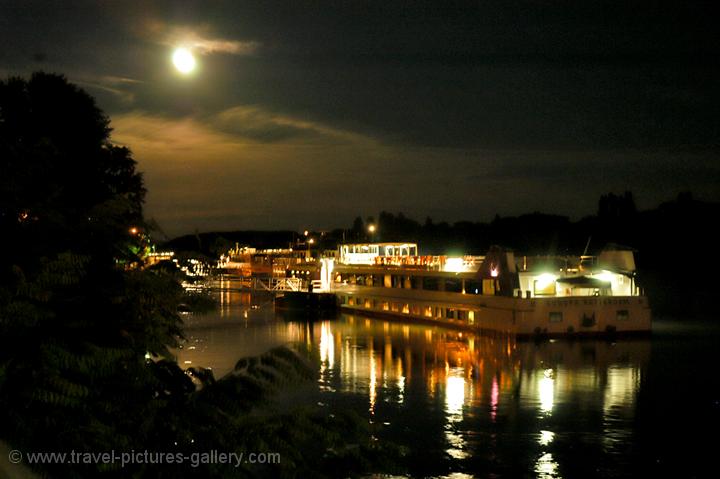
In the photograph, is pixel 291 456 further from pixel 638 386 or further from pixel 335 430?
pixel 638 386

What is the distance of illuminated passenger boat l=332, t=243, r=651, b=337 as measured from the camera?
39.4m

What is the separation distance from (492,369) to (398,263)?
23994 mm

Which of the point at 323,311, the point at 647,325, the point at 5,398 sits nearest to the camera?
the point at 5,398

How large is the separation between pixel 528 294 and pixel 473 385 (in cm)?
1155

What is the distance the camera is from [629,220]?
4363 inches

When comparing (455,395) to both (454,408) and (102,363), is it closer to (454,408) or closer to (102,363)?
(454,408)

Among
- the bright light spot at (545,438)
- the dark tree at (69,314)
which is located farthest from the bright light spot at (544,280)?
the dark tree at (69,314)

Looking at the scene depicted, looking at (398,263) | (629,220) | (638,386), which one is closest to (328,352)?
(638,386)

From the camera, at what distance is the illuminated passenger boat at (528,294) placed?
39406 millimetres

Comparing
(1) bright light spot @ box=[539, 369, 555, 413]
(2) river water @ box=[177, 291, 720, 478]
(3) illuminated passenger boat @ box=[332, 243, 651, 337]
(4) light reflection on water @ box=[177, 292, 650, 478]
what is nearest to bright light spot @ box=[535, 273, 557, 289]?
(3) illuminated passenger boat @ box=[332, 243, 651, 337]

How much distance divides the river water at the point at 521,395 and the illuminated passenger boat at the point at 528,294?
1266 mm

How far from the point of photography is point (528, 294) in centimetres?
3894

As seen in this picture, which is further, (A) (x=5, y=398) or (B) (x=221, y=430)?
(B) (x=221, y=430)

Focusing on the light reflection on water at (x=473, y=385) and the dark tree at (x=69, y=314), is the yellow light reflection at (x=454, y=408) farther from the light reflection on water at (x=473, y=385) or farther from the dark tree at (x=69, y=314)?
the dark tree at (x=69, y=314)
